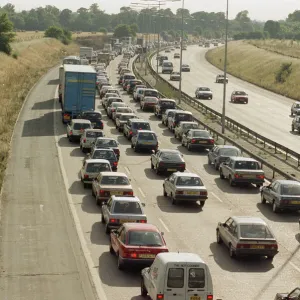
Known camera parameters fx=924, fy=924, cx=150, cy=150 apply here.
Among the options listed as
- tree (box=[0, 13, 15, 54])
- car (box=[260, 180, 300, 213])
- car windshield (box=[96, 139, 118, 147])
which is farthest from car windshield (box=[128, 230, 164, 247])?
tree (box=[0, 13, 15, 54])

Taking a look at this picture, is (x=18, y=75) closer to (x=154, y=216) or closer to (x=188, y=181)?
(x=188, y=181)

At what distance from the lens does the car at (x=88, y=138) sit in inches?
1960

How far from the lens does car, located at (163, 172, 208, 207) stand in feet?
117

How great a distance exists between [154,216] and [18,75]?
7895cm

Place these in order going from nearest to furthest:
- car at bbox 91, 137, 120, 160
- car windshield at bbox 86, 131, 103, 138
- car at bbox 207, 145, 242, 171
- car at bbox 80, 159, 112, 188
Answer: car at bbox 80, 159, 112, 188 < car at bbox 207, 145, 242, 171 < car at bbox 91, 137, 120, 160 < car windshield at bbox 86, 131, 103, 138

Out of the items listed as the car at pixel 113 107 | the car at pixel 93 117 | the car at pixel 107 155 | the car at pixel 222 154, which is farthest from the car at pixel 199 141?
the car at pixel 113 107

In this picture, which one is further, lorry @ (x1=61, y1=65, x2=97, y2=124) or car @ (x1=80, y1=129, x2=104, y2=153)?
lorry @ (x1=61, y1=65, x2=97, y2=124)

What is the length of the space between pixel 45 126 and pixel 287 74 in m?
64.9

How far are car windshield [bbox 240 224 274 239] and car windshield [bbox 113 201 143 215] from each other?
3719mm

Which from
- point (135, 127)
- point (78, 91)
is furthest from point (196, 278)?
point (78, 91)

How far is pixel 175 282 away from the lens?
20406 millimetres

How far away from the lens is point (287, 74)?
12112cm

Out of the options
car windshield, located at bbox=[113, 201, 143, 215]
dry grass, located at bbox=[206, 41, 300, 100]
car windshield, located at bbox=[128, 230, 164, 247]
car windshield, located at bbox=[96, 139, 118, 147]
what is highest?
car windshield, located at bbox=[128, 230, 164, 247]

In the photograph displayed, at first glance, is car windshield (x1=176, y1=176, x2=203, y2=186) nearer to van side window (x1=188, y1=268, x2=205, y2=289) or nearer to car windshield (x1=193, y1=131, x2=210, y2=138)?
van side window (x1=188, y1=268, x2=205, y2=289)
